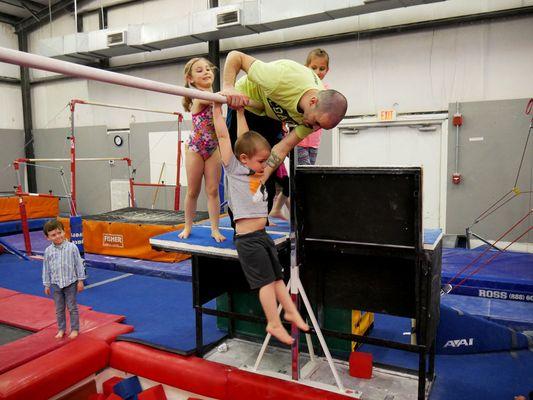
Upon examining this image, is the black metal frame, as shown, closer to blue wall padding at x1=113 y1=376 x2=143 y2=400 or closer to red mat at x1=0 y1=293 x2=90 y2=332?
blue wall padding at x1=113 y1=376 x2=143 y2=400

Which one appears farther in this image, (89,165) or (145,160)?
(89,165)

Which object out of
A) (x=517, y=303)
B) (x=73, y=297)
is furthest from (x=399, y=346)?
(x=73, y=297)

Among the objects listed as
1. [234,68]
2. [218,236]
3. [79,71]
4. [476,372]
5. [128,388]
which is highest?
[234,68]

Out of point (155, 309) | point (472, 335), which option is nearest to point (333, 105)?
point (472, 335)

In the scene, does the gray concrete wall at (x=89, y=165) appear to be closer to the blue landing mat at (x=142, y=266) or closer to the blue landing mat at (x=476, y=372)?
the blue landing mat at (x=142, y=266)

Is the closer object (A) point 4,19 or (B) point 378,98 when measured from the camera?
(B) point 378,98

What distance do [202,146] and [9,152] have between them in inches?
389

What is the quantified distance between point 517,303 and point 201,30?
5928 millimetres

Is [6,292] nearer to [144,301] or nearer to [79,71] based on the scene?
[144,301]

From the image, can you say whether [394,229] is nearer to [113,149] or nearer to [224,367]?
[224,367]

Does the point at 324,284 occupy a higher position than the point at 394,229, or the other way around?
the point at 394,229

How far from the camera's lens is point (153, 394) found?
2.88 meters

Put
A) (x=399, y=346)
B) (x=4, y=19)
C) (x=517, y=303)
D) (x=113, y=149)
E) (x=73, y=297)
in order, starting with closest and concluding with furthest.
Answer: (x=399, y=346)
(x=73, y=297)
(x=517, y=303)
(x=113, y=149)
(x=4, y=19)

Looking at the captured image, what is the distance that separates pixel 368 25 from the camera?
6688mm
